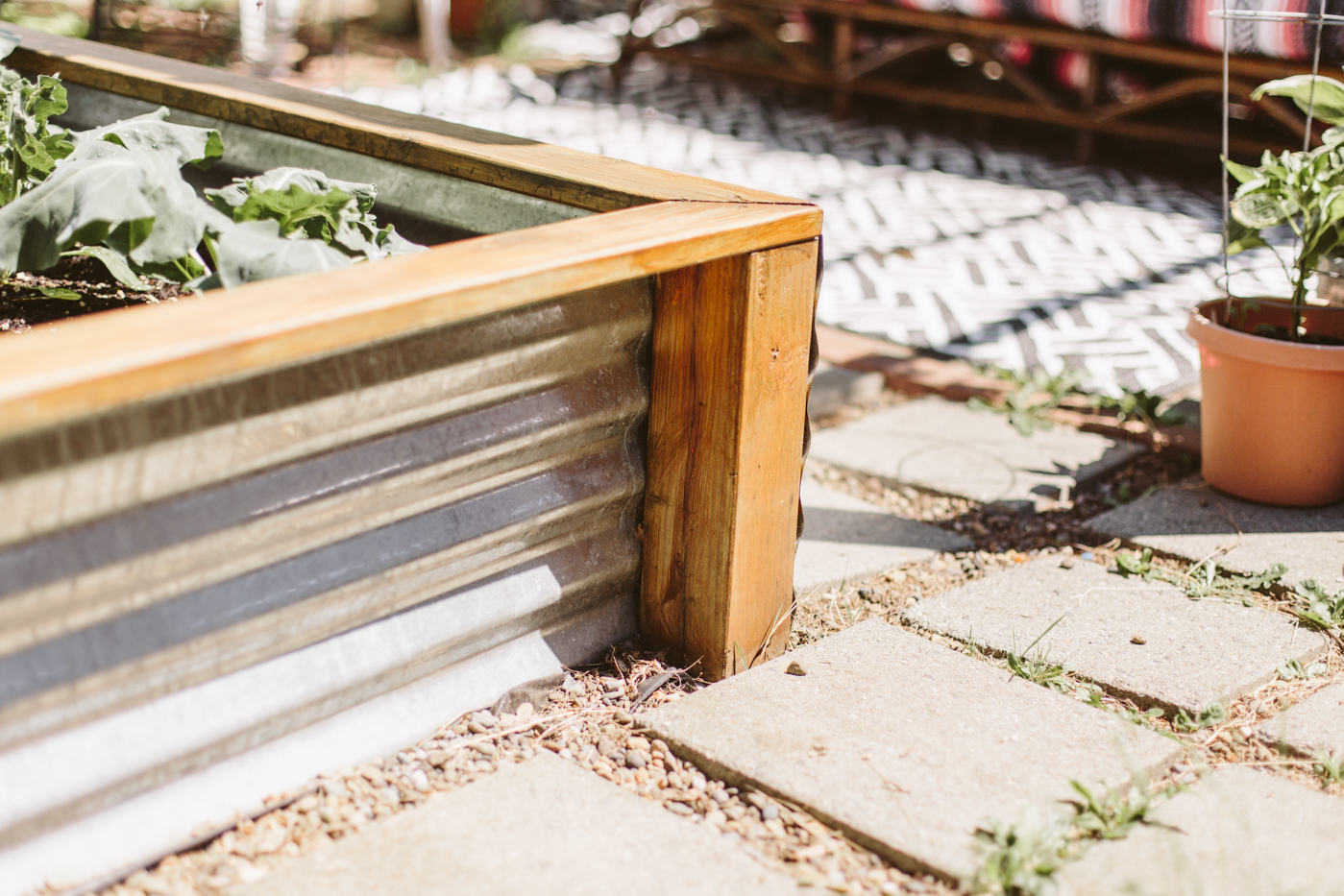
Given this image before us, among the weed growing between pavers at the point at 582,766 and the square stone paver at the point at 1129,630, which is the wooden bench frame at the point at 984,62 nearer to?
the square stone paver at the point at 1129,630

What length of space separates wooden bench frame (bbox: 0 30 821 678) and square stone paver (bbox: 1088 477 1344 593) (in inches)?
38.9

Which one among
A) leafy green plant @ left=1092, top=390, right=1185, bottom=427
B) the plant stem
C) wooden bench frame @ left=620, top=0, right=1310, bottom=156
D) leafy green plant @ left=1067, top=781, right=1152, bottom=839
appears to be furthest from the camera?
wooden bench frame @ left=620, top=0, right=1310, bottom=156

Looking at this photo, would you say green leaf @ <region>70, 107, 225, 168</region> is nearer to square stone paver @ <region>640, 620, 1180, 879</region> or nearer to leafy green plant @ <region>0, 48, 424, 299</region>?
leafy green plant @ <region>0, 48, 424, 299</region>

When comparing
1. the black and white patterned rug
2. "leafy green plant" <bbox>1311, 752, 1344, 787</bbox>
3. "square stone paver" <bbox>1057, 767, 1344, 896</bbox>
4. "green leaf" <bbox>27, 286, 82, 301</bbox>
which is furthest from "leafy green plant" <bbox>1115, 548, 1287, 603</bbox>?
"green leaf" <bbox>27, 286, 82, 301</bbox>

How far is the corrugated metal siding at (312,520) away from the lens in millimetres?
1296

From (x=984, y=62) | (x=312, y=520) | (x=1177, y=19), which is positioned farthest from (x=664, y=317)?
(x=984, y=62)

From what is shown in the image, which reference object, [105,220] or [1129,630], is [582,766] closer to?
[105,220]

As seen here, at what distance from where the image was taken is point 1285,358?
2553 mm

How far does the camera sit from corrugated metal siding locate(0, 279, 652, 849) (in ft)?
4.25

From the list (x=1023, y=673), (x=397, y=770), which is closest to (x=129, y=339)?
(x=397, y=770)

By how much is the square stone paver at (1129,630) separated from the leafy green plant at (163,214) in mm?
1149

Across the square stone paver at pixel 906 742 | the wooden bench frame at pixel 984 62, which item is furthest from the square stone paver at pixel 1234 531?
the wooden bench frame at pixel 984 62

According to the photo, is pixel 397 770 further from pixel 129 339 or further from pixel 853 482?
pixel 853 482

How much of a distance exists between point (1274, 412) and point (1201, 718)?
1006 mm
